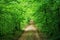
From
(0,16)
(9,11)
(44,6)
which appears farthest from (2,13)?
(44,6)

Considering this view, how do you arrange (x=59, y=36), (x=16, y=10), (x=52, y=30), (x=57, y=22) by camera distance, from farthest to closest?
1. (x=16, y=10)
2. (x=52, y=30)
3. (x=57, y=22)
4. (x=59, y=36)

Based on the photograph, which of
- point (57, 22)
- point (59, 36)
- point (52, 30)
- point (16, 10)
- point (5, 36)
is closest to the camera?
point (59, 36)

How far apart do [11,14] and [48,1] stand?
274 centimetres

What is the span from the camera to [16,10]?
1625 centimetres

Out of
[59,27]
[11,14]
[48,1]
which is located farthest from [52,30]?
[11,14]

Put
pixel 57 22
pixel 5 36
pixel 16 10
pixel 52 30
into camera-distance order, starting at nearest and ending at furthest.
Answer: pixel 57 22 → pixel 52 30 → pixel 5 36 → pixel 16 10

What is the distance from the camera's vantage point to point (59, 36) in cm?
1202

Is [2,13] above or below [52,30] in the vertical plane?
above

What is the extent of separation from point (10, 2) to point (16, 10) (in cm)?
161

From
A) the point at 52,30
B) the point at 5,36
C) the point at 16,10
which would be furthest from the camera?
the point at 16,10

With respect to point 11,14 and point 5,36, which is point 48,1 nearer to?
point 11,14

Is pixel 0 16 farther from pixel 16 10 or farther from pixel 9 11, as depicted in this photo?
pixel 16 10

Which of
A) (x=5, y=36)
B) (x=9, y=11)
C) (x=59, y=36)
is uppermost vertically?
(x=9, y=11)

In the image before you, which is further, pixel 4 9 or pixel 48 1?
pixel 48 1
